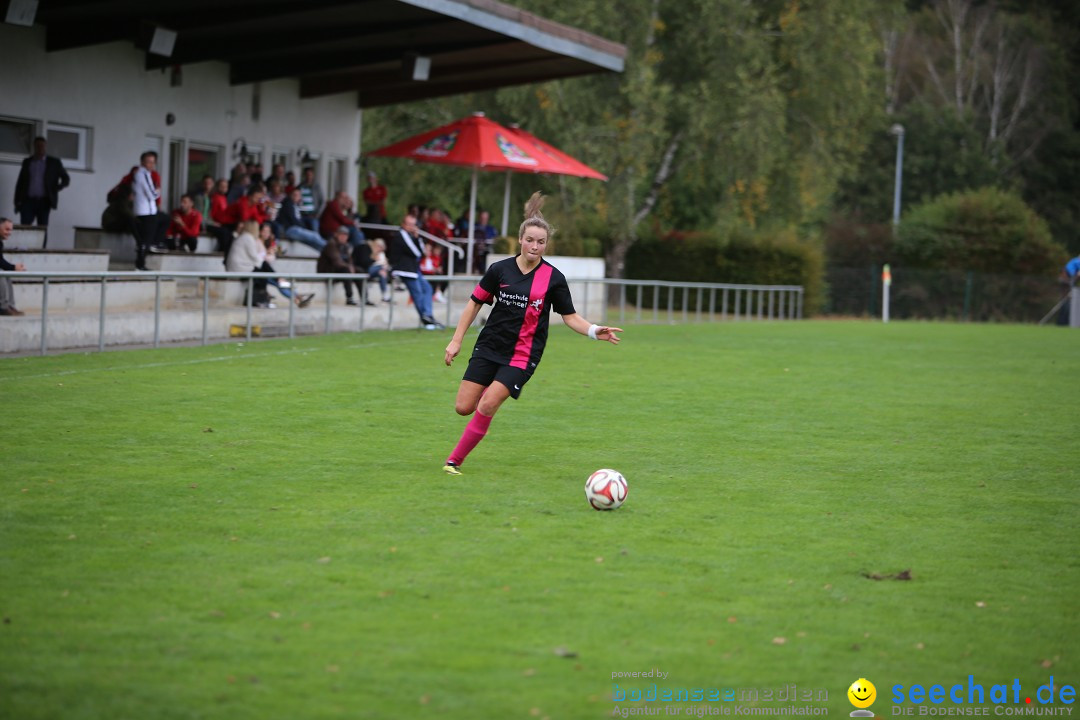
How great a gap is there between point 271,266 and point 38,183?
12.2 feet

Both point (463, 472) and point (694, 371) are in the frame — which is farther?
point (694, 371)

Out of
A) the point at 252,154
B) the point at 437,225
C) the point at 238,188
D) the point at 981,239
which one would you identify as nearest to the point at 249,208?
the point at 238,188

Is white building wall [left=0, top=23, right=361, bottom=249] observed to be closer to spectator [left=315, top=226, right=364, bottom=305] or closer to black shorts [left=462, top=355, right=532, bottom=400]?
spectator [left=315, top=226, right=364, bottom=305]

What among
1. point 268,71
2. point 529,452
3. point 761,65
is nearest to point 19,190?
point 268,71

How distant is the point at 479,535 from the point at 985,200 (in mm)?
42310

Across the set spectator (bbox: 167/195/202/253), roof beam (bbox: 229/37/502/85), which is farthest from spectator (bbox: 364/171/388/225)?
spectator (bbox: 167/195/202/253)

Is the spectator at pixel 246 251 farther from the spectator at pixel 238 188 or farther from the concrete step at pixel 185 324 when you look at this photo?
the spectator at pixel 238 188

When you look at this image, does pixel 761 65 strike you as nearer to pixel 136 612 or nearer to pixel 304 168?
pixel 304 168

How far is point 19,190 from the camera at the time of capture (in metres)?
20.3

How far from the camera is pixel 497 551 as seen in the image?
7023 mm

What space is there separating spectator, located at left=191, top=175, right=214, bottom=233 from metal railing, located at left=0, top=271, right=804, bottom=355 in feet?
8.57

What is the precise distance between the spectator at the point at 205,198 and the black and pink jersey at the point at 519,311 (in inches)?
576

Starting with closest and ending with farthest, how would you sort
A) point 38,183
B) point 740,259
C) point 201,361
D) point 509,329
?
point 509,329 < point 201,361 < point 38,183 < point 740,259

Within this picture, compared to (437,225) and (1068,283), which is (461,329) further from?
(1068,283)
